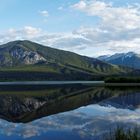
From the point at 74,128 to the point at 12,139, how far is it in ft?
22.0

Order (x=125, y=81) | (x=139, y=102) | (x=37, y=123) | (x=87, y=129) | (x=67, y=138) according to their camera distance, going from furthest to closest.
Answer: (x=125, y=81), (x=139, y=102), (x=37, y=123), (x=87, y=129), (x=67, y=138)

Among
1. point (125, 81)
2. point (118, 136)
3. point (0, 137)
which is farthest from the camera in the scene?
point (125, 81)

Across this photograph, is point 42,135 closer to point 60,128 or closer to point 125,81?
point 60,128

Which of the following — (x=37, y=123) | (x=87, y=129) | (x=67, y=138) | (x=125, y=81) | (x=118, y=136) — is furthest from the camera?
(x=125, y=81)

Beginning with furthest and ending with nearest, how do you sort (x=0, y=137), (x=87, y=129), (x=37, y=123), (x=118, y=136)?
(x=37, y=123) → (x=87, y=129) → (x=0, y=137) → (x=118, y=136)

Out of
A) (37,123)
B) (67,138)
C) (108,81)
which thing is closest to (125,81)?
(108,81)

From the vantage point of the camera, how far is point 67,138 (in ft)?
93.1

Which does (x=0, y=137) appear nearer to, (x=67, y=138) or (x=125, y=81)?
(x=67, y=138)

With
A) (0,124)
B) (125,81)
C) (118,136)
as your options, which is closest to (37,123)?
(0,124)

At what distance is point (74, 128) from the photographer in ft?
111

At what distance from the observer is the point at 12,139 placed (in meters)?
29.0

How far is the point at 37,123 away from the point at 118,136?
18380mm

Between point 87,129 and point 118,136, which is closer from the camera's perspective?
point 118,136

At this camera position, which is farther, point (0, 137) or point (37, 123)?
point (37, 123)
